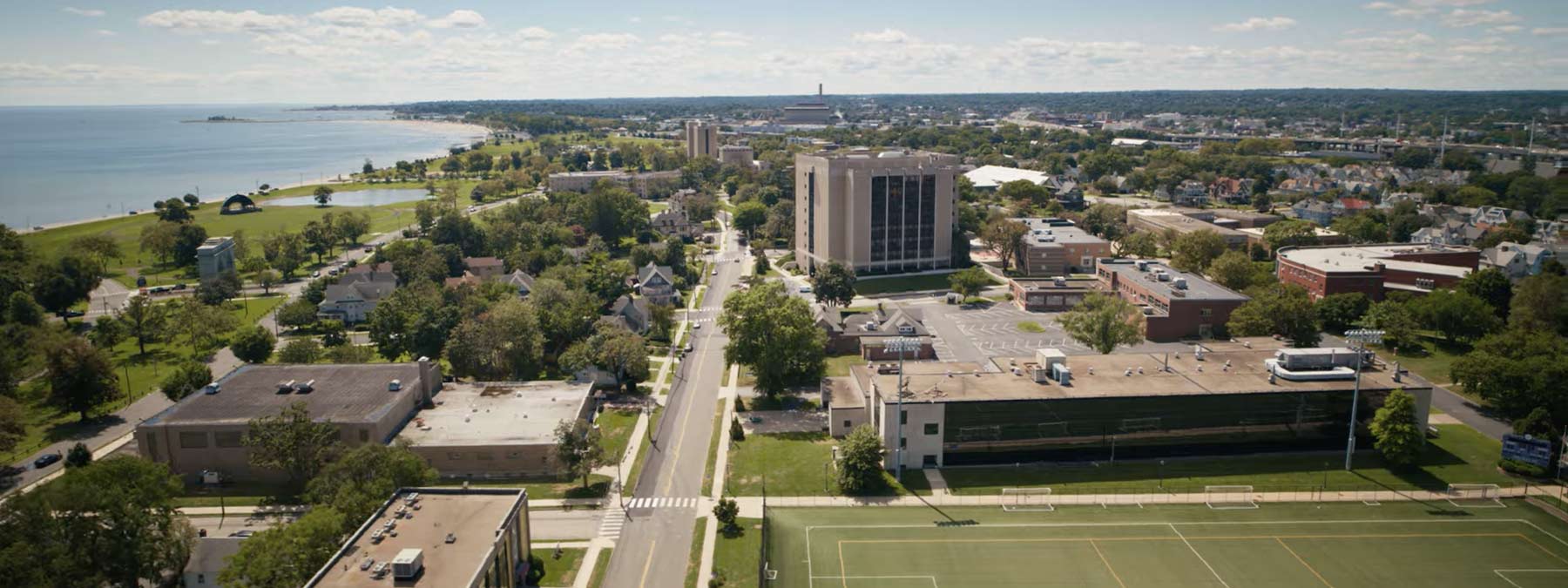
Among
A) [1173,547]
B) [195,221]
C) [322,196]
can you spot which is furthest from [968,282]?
[322,196]

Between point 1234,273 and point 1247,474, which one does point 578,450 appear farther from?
point 1234,273

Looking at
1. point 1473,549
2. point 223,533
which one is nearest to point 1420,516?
point 1473,549

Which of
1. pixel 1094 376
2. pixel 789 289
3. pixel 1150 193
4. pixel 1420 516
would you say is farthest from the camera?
pixel 1150 193

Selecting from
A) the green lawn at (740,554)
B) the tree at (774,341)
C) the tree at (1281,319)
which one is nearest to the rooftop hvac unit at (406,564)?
the green lawn at (740,554)

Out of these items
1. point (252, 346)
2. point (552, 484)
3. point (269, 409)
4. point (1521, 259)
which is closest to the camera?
point (552, 484)

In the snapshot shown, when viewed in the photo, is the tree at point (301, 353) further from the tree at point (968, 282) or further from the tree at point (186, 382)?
the tree at point (968, 282)

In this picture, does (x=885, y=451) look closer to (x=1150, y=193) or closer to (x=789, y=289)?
(x=789, y=289)

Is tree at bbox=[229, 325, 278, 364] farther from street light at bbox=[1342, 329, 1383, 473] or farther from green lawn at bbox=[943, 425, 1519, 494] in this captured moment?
street light at bbox=[1342, 329, 1383, 473]
